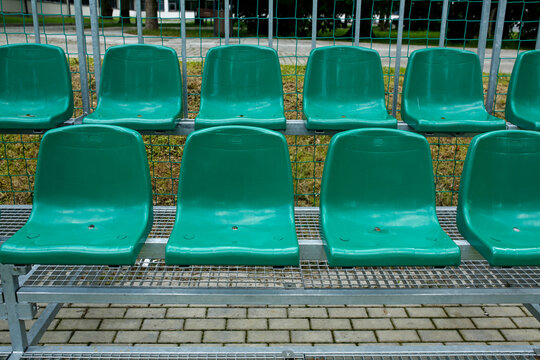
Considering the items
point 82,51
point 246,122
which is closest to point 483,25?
point 246,122

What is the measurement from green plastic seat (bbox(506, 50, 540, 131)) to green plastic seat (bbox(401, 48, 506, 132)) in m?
0.17

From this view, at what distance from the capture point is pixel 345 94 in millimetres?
3230

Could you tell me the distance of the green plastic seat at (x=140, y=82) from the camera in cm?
311

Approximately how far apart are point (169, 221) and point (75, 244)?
0.82 metres

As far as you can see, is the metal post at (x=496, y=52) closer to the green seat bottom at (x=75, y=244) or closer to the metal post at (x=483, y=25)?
the metal post at (x=483, y=25)

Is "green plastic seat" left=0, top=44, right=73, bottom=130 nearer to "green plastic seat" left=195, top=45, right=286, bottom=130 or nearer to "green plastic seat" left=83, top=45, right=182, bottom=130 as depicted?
"green plastic seat" left=83, top=45, right=182, bottom=130

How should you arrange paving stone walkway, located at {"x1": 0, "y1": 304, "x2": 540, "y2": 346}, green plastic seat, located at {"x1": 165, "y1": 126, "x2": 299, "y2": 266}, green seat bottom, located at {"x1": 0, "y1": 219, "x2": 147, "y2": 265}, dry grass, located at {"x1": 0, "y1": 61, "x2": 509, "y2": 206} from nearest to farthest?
green seat bottom, located at {"x1": 0, "y1": 219, "x2": 147, "y2": 265} → green plastic seat, located at {"x1": 165, "y1": 126, "x2": 299, "y2": 266} → paving stone walkway, located at {"x1": 0, "y1": 304, "x2": 540, "y2": 346} → dry grass, located at {"x1": 0, "y1": 61, "x2": 509, "y2": 206}

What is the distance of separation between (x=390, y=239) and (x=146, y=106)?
179 cm

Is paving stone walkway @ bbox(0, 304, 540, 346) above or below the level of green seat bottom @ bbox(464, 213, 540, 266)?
below

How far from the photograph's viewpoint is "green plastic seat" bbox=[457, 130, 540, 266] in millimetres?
2291

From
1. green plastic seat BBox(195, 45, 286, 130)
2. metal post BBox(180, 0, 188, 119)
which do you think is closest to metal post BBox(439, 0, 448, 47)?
green plastic seat BBox(195, 45, 286, 130)

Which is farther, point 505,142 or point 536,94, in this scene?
point 536,94

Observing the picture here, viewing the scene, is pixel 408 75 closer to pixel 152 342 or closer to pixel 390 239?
pixel 390 239

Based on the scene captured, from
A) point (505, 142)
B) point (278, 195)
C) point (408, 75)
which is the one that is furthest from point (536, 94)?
point (278, 195)
